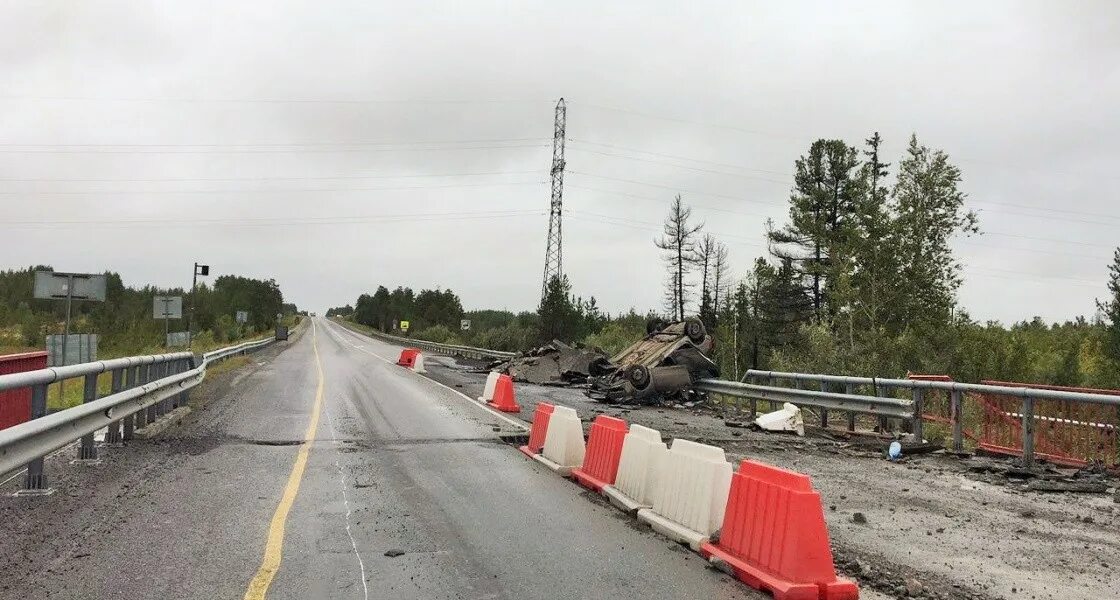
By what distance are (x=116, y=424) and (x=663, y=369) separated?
12908 mm

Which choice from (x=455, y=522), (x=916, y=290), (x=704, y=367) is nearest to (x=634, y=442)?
(x=455, y=522)

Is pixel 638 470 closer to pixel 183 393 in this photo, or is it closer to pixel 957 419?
pixel 957 419

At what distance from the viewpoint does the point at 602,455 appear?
8547 millimetres

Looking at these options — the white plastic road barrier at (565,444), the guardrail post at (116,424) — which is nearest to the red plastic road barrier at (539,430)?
the white plastic road barrier at (565,444)

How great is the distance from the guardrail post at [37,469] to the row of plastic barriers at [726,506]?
544cm

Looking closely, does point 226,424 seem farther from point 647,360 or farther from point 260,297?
point 260,297

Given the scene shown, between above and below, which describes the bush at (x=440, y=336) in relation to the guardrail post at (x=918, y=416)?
below

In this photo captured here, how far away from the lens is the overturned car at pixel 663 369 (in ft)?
64.6

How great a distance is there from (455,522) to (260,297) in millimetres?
132591

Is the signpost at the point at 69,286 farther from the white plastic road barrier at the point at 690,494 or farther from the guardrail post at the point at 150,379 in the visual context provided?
the white plastic road barrier at the point at 690,494

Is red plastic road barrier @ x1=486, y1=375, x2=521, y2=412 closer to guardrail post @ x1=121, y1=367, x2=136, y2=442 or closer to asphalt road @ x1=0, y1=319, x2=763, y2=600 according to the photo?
asphalt road @ x1=0, y1=319, x2=763, y2=600

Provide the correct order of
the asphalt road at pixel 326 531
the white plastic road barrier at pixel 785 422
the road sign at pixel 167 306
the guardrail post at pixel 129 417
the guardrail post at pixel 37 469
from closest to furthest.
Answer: the asphalt road at pixel 326 531 < the guardrail post at pixel 37 469 < the guardrail post at pixel 129 417 < the white plastic road barrier at pixel 785 422 < the road sign at pixel 167 306

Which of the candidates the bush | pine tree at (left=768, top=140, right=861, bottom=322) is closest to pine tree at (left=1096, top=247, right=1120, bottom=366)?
pine tree at (left=768, top=140, right=861, bottom=322)

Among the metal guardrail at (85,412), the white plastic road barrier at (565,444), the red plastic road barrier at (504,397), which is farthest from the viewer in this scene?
the red plastic road barrier at (504,397)
